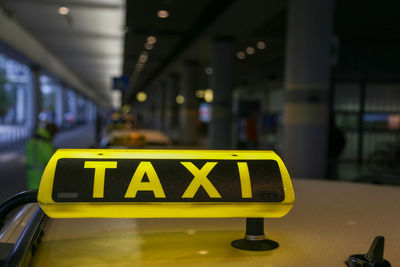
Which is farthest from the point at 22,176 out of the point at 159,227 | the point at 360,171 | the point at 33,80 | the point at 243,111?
the point at 33,80

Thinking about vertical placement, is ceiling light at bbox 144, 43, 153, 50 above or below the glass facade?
above

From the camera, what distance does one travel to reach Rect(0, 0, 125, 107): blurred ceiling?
14000 millimetres

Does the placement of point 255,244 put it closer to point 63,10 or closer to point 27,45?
point 63,10

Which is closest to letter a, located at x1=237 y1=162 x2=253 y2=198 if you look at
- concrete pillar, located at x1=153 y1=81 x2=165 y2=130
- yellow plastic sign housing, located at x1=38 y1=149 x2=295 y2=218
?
yellow plastic sign housing, located at x1=38 y1=149 x2=295 y2=218

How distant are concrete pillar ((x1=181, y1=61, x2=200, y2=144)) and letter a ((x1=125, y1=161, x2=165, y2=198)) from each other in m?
23.4

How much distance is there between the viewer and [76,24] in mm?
17141

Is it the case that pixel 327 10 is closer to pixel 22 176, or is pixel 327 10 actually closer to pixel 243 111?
pixel 22 176

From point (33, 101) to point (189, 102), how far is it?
31.6 ft

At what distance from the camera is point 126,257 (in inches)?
51.3

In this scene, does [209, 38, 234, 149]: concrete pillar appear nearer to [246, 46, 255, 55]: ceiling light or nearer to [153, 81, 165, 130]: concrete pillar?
[246, 46, 255, 55]: ceiling light

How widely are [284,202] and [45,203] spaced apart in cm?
67

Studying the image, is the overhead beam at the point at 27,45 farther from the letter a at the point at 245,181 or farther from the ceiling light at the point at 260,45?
Answer: the letter a at the point at 245,181

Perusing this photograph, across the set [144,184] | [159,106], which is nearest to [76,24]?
[144,184]

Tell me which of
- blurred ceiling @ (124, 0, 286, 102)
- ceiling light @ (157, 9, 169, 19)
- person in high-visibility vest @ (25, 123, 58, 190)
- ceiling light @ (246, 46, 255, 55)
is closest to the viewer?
person in high-visibility vest @ (25, 123, 58, 190)
